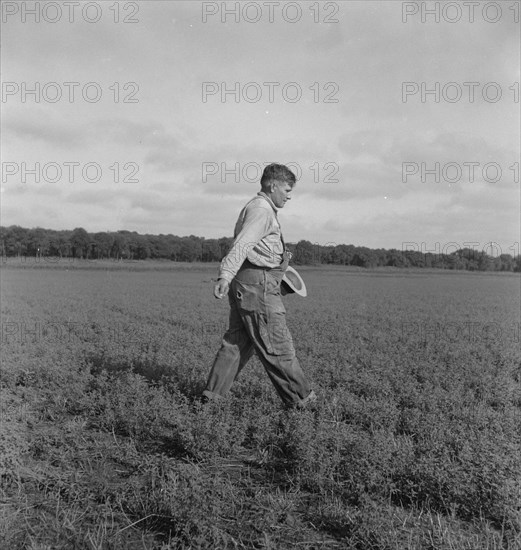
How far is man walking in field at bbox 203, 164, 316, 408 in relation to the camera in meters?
4.64

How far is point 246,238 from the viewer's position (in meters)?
4.52

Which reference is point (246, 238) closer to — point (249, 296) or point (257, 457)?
point (249, 296)

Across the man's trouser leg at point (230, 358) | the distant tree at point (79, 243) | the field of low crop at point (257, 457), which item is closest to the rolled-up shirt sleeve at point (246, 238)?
the man's trouser leg at point (230, 358)

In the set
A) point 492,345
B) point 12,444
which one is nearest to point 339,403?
point 12,444

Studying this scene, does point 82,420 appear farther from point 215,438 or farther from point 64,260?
point 64,260

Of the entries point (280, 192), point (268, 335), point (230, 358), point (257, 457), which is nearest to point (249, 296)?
point (268, 335)

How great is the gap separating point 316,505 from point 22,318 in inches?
443

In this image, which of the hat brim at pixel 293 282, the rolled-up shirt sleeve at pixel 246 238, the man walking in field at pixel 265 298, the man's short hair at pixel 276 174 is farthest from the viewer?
the hat brim at pixel 293 282

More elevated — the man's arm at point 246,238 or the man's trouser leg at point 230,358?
the man's arm at point 246,238

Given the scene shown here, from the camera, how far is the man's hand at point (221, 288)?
4238mm

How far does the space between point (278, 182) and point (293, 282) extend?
1019 millimetres

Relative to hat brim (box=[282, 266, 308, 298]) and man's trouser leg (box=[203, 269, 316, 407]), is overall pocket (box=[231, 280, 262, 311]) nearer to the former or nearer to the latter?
man's trouser leg (box=[203, 269, 316, 407])

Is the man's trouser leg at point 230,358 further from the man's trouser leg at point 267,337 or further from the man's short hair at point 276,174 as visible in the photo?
the man's short hair at point 276,174

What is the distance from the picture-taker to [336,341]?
9.30m
